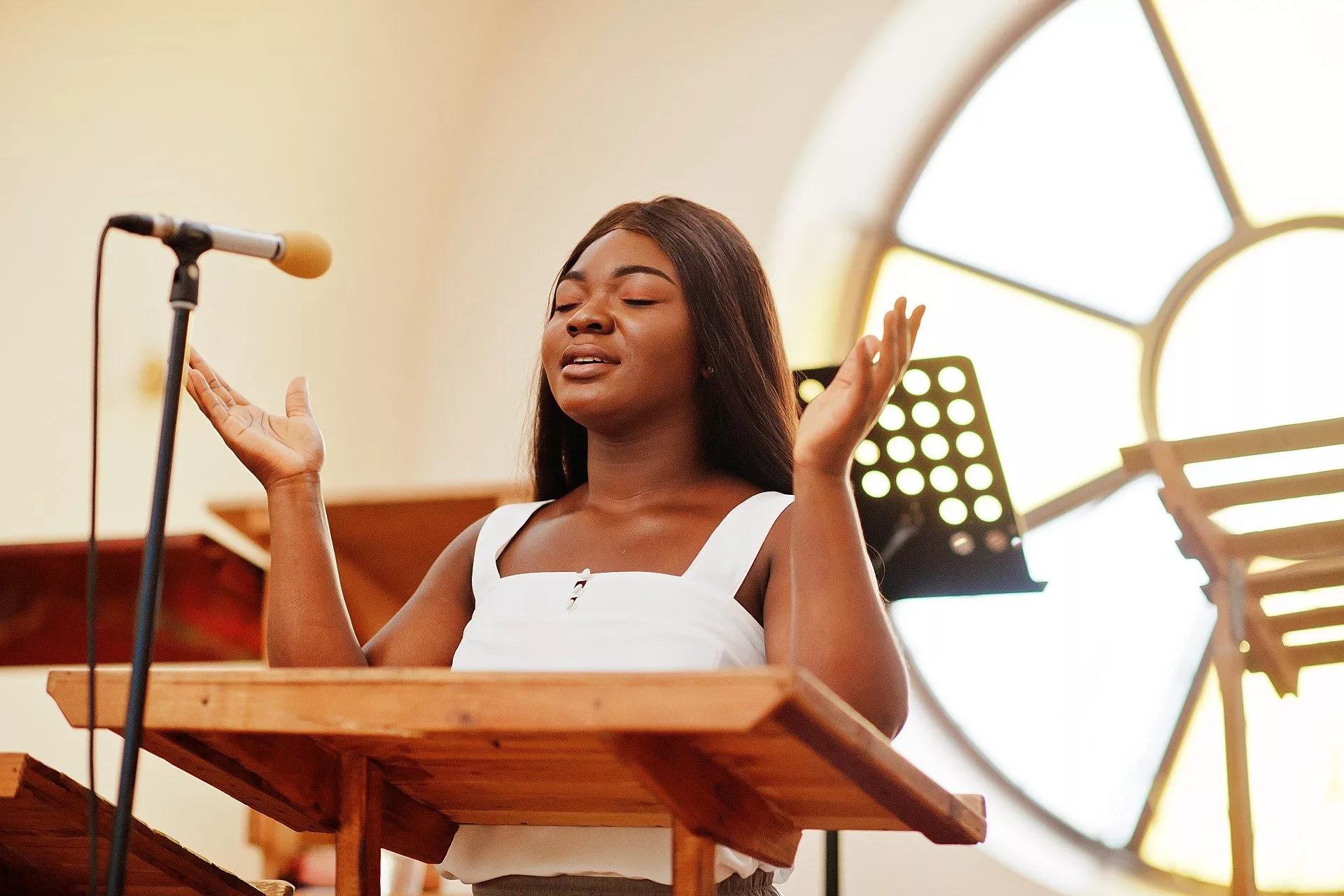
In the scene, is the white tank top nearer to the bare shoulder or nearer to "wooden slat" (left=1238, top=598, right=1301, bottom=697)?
the bare shoulder

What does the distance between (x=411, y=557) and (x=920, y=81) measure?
1.90 metres

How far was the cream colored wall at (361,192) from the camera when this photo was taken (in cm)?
354

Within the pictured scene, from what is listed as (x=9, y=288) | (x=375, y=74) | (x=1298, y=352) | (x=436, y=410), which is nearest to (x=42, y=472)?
(x=9, y=288)

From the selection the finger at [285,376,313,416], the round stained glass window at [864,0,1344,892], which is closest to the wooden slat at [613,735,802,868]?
the finger at [285,376,313,416]

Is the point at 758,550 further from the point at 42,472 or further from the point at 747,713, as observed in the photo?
the point at 42,472

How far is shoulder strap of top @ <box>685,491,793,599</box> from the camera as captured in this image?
5.42ft

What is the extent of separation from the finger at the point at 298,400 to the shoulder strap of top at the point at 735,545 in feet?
1.71

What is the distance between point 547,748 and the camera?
45.6 inches

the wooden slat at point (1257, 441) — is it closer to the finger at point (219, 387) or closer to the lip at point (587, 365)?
the lip at point (587, 365)

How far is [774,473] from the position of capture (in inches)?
73.9

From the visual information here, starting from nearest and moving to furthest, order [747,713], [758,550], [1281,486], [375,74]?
[747,713] < [758,550] < [1281,486] < [375,74]

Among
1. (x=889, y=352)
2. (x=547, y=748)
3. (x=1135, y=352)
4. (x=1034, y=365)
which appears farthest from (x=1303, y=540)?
(x=547, y=748)

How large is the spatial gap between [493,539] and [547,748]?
76 centimetres

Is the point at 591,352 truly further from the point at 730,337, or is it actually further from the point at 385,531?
the point at 385,531
